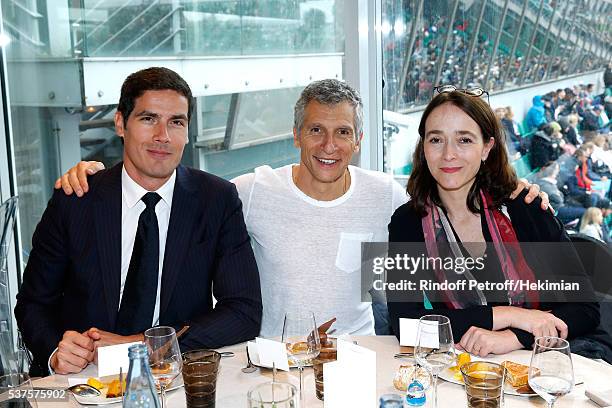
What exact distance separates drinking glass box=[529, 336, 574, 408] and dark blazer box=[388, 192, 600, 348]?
20.8 inches

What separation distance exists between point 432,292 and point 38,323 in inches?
52.3

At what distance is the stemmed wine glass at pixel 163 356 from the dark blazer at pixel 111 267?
0.60 meters

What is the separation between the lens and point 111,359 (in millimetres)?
1540

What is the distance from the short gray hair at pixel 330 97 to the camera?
2.41 metres

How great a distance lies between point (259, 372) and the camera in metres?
1.66

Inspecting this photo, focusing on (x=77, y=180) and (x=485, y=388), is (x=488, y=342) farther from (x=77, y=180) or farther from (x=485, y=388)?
(x=77, y=180)

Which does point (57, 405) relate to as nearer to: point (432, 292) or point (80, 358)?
point (80, 358)

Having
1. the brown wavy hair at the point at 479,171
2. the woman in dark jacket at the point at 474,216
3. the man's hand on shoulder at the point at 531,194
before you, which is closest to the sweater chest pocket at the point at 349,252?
the woman in dark jacket at the point at 474,216

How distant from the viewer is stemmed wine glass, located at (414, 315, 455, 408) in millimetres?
1483

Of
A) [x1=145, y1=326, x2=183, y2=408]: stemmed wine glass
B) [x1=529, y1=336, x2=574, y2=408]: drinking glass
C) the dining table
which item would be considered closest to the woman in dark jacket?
the dining table

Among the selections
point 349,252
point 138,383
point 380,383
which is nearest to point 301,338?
point 380,383

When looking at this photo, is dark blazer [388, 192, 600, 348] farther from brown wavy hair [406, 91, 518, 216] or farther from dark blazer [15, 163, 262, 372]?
dark blazer [15, 163, 262, 372]

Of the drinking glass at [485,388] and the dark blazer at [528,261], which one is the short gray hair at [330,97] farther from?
the drinking glass at [485,388]

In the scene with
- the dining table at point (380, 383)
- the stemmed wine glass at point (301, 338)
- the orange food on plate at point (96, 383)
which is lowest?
the dining table at point (380, 383)
